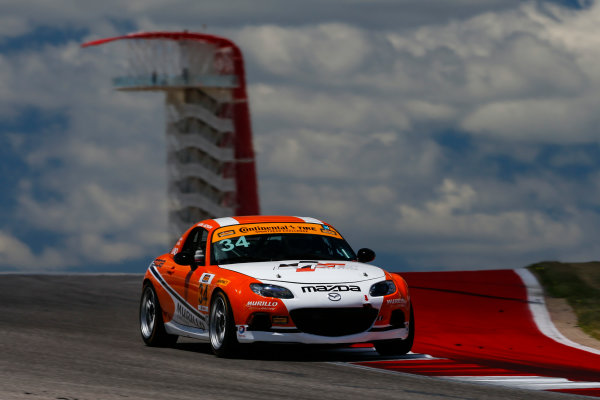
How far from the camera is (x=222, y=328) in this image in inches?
420

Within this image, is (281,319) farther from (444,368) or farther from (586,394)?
(586,394)

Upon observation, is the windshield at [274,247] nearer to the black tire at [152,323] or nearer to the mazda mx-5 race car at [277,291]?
the mazda mx-5 race car at [277,291]

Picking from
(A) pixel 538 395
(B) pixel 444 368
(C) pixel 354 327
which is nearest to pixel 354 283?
(C) pixel 354 327

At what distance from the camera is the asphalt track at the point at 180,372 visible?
7.98 m

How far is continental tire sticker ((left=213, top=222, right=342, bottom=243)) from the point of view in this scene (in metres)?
11.7

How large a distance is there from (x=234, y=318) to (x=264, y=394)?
96.9 inches

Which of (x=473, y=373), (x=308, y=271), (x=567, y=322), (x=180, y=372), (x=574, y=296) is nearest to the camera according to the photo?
(x=180, y=372)

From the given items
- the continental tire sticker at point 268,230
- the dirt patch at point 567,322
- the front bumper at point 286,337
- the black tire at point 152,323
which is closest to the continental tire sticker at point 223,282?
the front bumper at point 286,337

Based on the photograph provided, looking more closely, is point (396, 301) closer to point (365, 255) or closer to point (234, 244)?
point (365, 255)

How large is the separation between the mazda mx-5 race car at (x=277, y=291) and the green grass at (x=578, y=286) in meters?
4.54

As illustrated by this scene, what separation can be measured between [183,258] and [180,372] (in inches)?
94.7

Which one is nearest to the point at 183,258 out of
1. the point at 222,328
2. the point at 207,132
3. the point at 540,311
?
the point at 222,328

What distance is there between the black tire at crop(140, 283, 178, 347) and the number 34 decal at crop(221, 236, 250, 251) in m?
1.36

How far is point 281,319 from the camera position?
10273mm
